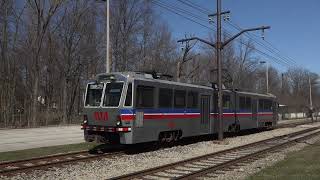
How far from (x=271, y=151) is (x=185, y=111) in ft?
14.0

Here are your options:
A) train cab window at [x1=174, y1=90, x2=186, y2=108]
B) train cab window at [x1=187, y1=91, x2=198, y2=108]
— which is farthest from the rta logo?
train cab window at [x1=187, y1=91, x2=198, y2=108]

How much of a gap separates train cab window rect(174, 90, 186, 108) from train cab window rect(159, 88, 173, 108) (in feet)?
1.60

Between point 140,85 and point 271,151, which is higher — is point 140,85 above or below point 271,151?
above

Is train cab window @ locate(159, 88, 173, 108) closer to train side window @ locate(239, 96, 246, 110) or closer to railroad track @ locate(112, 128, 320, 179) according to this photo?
railroad track @ locate(112, 128, 320, 179)

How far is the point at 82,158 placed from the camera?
1650 cm

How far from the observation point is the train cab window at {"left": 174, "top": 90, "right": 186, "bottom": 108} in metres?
20.9

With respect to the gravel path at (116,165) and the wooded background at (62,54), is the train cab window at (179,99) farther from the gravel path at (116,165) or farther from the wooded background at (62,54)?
the wooded background at (62,54)

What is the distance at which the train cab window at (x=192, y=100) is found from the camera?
22.2 meters

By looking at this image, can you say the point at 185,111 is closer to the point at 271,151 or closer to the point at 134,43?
the point at 271,151

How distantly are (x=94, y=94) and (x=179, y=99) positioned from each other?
4120 millimetres

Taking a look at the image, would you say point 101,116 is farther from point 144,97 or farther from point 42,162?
point 42,162

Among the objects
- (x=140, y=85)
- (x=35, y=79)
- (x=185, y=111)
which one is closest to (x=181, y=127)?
(x=185, y=111)

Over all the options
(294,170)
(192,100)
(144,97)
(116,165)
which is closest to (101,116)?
(144,97)

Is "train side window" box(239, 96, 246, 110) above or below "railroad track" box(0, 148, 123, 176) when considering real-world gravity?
above
